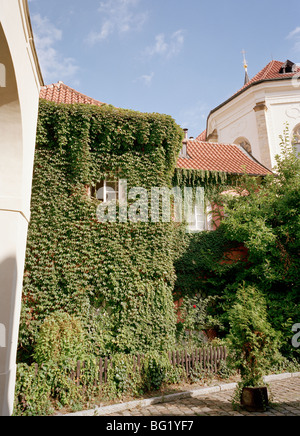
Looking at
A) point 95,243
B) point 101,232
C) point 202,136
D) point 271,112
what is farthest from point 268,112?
point 95,243

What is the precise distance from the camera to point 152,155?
400 inches

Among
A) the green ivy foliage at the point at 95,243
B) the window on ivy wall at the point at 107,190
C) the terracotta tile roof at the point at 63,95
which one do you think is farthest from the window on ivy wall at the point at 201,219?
the terracotta tile roof at the point at 63,95

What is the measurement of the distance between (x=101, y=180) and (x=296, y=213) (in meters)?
7.24

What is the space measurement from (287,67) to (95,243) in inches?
752

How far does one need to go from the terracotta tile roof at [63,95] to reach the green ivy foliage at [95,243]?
1.99m

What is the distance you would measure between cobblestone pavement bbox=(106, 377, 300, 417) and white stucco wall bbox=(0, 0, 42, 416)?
2.87m

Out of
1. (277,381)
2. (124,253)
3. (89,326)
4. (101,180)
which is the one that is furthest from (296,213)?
(89,326)

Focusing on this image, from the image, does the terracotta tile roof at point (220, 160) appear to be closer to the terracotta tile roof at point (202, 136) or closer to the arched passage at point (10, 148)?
the arched passage at point (10, 148)

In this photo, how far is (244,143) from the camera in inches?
754

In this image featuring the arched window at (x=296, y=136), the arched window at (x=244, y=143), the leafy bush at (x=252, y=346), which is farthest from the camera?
the arched window at (x=244, y=143)

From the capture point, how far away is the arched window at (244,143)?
1864cm

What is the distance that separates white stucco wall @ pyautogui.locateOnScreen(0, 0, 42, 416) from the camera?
5285 millimetres

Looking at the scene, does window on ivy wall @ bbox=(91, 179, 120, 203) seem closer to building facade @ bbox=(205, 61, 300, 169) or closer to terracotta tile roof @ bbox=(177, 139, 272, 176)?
terracotta tile roof @ bbox=(177, 139, 272, 176)

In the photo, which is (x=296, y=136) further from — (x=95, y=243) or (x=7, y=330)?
(x=7, y=330)
